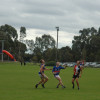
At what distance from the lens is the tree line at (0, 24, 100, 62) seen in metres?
122

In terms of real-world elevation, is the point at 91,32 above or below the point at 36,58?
above

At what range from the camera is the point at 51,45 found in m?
165

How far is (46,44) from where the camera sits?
162875 millimetres

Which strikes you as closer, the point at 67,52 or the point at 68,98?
the point at 68,98

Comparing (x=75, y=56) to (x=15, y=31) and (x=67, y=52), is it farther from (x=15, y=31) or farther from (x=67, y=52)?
(x=15, y=31)

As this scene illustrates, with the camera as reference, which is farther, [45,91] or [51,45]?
[51,45]

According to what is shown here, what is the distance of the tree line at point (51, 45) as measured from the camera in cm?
12181

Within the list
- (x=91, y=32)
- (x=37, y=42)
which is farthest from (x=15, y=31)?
(x=91, y=32)

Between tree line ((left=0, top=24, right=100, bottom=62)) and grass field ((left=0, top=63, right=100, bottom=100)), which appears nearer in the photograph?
grass field ((left=0, top=63, right=100, bottom=100))

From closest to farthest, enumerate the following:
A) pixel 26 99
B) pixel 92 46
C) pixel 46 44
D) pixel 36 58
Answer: pixel 26 99, pixel 36 58, pixel 92 46, pixel 46 44

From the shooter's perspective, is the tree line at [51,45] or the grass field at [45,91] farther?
the tree line at [51,45]

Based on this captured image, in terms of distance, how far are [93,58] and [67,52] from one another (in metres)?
12.0

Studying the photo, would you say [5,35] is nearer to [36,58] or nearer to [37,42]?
[36,58]

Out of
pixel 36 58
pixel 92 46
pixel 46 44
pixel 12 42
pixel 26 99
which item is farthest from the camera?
pixel 46 44
